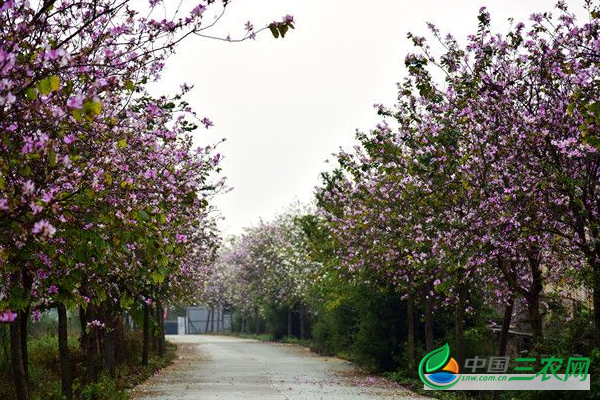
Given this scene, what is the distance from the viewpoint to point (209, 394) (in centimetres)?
1825

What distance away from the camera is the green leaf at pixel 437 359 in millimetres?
21875

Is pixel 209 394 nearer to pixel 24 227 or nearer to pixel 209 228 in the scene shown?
pixel 209 228

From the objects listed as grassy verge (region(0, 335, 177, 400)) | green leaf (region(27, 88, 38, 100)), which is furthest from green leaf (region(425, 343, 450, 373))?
green leaf (region(27, 88, 38, 100))

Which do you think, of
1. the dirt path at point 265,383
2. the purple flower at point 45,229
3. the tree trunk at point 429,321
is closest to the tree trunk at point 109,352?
the dirt path at point 265,383

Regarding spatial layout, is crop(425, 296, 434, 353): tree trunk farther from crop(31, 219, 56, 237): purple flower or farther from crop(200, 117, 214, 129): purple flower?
crop(31, 219, 56, 237): purple flower

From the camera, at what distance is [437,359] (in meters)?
22.2

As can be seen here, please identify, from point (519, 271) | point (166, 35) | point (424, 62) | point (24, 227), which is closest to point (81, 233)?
point (24, 227)

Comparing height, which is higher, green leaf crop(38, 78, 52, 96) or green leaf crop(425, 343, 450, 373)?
green leaf crop(38, 78, 52, 96)

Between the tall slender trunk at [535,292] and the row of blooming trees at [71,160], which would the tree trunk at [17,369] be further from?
the tall slender trunk at [535,292]

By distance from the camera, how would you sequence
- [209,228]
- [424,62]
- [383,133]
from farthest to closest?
1. [209,228]
2. [383,133]
3. [424,62]

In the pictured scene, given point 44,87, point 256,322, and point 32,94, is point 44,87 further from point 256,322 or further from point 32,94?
point 256,322

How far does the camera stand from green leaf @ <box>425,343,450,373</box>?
21875mm

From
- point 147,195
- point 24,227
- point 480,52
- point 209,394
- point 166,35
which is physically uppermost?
point 480,52

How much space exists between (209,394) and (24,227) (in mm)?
13044
